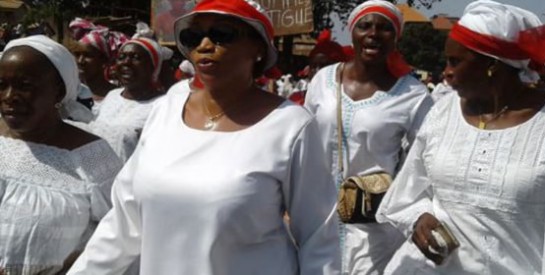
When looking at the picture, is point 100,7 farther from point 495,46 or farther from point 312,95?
point 495,46

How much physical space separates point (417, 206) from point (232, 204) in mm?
1721

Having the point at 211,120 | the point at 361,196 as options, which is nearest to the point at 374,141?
the point at 361,196

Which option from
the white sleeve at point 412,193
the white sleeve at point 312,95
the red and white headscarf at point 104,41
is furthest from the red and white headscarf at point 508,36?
the red and white headscarf at point 104,41

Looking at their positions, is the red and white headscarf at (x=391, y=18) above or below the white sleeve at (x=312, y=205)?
below

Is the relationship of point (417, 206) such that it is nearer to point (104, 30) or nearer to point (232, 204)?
point (232, 204)

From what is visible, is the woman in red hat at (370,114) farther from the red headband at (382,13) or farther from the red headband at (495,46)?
the red headband at (495,46)

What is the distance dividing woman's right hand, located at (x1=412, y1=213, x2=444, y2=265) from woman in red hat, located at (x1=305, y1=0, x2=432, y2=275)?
145 cm

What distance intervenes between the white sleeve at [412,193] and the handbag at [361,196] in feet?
2.56

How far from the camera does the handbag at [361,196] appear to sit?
5617 millimetres

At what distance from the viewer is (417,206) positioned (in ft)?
15.3

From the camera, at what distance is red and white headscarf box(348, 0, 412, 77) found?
21.0 feet

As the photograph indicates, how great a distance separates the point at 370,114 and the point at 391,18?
2.58 ft

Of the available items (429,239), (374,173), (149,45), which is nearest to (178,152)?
(429,239)

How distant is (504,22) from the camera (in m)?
4.46
